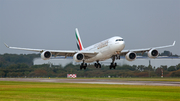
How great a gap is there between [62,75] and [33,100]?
2653 inches

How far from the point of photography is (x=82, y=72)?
9225 centimetres

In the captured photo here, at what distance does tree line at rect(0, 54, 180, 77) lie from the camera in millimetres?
82812

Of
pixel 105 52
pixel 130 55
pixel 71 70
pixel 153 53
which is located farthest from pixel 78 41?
pixel 153 53

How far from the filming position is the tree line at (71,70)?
82.8 metres

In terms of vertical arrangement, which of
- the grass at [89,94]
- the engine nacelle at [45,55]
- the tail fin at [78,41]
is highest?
the tail fin at [78,41]

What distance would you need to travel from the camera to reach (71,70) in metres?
87.8

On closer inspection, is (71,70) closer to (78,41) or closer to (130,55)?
(78,41)

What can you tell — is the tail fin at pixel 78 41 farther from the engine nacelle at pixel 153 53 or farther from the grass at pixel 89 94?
the grass at pixel 89 94

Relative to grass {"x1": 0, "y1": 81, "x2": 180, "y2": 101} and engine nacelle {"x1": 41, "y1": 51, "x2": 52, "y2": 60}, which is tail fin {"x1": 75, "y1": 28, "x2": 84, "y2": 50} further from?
grass {"x1": 0, "y1": 81, "x2": 180, "y2": 101}

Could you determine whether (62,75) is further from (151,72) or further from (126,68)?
(151,72)

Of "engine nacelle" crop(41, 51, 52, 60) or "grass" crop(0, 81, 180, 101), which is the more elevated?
"engine nacelle" crop(41, 51, 52, 60)

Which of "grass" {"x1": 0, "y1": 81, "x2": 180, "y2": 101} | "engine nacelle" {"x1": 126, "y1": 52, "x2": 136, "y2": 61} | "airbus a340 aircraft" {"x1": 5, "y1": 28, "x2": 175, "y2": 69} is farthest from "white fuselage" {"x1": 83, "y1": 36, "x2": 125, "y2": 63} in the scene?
"grass" {"x1": 0, "y1": 81, "x2": 180, "y2": 101}

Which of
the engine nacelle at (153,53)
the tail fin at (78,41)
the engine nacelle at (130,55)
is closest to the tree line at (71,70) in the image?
the tail fin at (78,41)

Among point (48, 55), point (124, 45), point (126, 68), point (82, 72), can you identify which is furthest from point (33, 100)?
point (82, 72)
